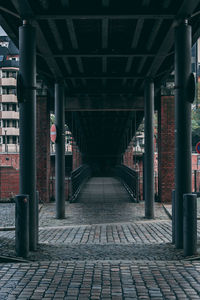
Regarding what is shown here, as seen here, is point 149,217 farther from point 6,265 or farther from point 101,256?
point 6,265

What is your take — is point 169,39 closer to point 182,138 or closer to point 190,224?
point 182,138

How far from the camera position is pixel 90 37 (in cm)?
986

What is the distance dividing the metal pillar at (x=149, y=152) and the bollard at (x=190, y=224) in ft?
19.3

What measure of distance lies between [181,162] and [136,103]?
8.30 m

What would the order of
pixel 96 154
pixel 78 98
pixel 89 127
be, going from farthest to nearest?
pixel 96 154 < pixel 89 127 < pixel 78 98

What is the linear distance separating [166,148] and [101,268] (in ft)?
35.8

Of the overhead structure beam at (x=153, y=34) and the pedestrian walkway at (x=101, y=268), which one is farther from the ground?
the overhead structure beam at (x=153, y=34)

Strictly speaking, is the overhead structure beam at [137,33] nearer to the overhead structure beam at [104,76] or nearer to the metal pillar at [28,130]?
the metal pillar at [28,130]

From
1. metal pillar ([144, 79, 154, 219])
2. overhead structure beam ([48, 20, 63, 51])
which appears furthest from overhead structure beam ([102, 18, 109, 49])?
metal pillar ([144, 79, 154, 219])

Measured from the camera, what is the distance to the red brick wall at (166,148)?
15906 millimetres

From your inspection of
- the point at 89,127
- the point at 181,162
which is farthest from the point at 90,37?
the point at 89,127

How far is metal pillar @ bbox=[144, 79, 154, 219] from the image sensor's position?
12.4 metres

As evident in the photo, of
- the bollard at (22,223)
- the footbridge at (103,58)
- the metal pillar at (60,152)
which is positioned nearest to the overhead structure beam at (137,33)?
the footbridge at (103,58)

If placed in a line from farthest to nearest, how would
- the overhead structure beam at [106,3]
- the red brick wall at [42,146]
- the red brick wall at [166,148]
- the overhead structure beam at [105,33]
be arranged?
the red brick wall at [42,146] → the red brick wall at [166,148] → the overhead structure beam at [105,33] → the overhead structure beam at [106,3]
